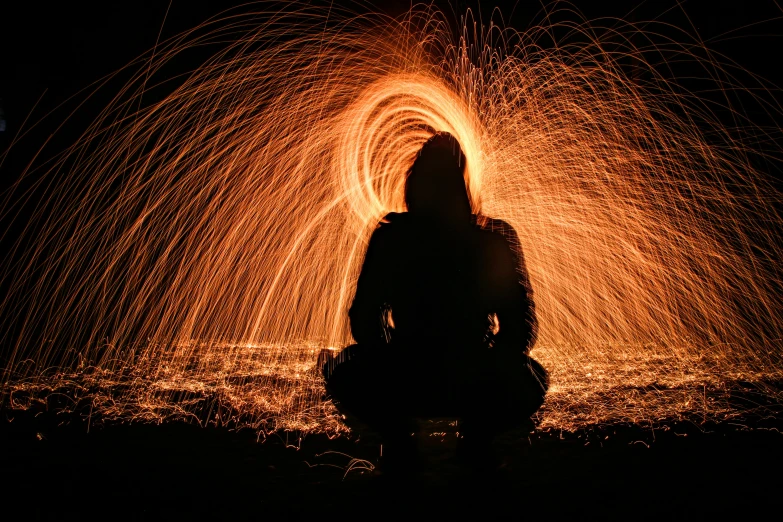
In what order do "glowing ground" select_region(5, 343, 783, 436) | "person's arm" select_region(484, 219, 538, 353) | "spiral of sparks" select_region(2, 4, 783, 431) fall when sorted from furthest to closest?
"spiral of sparks" select_region(2, 4, 783, 431) < "glowing ground" select_region(5, 343, 783, 436) < "person's arm" select_region(484, 219, 538, 353)

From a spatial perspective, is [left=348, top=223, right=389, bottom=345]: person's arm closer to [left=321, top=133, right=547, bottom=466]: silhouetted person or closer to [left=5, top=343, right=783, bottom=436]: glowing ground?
[left=321, top=133, right=547, bottom=466]: silhouetted person

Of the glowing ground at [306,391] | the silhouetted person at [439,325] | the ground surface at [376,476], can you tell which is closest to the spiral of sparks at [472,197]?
the glowing ground at [306,391]

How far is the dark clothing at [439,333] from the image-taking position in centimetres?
330

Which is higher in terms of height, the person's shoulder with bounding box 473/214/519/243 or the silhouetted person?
the person's shoulder with bounding box 473/214/519/243

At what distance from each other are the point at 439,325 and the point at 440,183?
33.1 inches

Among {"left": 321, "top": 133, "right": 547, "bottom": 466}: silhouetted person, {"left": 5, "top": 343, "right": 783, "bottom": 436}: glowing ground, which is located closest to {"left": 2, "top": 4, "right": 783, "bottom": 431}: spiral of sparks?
{"left": 5, "top": 343, "right": 783, "bottom": 436}: glowing ground

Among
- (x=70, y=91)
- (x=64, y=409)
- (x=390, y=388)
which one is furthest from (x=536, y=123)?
(x=70, y=91)

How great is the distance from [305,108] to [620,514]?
207 inches

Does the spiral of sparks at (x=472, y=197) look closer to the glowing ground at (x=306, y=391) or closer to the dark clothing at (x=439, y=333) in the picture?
the glowing ground at (x=306, y=391)

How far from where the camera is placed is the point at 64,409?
196 inches

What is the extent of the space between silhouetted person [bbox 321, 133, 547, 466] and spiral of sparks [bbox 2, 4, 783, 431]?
1346 mm

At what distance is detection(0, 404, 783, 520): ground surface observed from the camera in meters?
3.01

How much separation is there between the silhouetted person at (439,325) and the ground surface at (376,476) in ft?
1.27

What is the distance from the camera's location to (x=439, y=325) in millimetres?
3359
